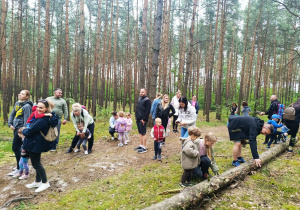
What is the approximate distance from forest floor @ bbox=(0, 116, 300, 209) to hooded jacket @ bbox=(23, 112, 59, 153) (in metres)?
0.98

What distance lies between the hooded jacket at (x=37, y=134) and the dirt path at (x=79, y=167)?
0.98 metres

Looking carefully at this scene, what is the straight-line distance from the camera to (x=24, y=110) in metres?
4.31

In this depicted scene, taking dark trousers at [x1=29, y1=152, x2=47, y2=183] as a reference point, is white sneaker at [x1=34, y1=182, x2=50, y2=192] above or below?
below

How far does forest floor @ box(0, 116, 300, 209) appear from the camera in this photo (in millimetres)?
3203

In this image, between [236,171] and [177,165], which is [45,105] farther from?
[236,171]

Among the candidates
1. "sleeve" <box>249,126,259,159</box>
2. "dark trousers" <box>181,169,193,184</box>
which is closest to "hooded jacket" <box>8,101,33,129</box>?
"dark trousers" <box>181,169,193,184</box>

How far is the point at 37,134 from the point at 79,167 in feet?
6.13

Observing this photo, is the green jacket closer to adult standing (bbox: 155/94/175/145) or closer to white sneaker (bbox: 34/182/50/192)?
white sneaker (bbox: 34/182/50/192)

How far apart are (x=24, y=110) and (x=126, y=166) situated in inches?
117

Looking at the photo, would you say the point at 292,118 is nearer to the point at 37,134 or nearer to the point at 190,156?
the point at 190,156

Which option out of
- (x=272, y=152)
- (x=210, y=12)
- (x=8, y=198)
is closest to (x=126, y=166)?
(x=8, y=198)

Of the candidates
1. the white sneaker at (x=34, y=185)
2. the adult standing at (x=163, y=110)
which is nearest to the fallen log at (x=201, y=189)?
the white sneaker at (x=34, y=185)

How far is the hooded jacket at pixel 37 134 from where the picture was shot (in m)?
3.46

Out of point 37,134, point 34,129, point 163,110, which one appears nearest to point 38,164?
point 37,134
